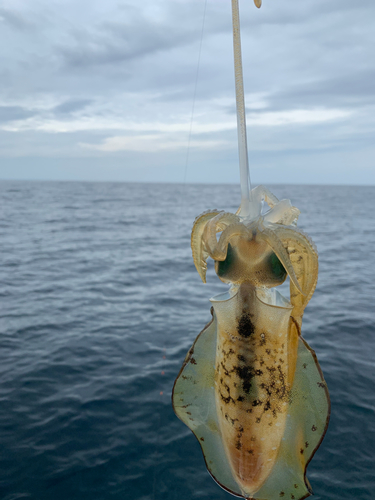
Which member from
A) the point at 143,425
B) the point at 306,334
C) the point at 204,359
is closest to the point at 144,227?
the point at 306,334

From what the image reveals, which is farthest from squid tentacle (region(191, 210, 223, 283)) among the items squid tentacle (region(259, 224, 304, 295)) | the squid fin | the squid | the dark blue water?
the dark blue water

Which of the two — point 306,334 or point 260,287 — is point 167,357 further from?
point 260,287

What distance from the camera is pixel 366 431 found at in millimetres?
7699

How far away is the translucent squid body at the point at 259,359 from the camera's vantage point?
1463 mm

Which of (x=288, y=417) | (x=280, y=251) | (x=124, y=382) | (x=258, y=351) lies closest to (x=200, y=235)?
(x=280, y=251)

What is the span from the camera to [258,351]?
1514mm

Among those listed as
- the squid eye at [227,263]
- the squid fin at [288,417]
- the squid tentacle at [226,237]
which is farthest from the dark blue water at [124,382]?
the squid tentacle at [226,237]

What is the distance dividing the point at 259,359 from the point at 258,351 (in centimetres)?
4

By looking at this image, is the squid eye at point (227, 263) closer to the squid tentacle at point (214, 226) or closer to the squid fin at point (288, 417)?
the squid tentacle at point (214, 226)

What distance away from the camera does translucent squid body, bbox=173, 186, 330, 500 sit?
1.46 m

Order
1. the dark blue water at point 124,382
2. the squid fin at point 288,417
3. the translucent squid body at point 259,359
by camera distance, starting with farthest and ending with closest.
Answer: the dark blue water at point 124,382
the squid fin at point 288,417
the translucent squid body at point 259,359

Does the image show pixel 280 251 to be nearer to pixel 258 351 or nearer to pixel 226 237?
pixel 226 237

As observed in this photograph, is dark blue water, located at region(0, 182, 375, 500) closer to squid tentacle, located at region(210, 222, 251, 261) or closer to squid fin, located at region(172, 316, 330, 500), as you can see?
squid fin, located at region(172, 316, 330, 500)

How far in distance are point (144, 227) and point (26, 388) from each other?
124 feet
